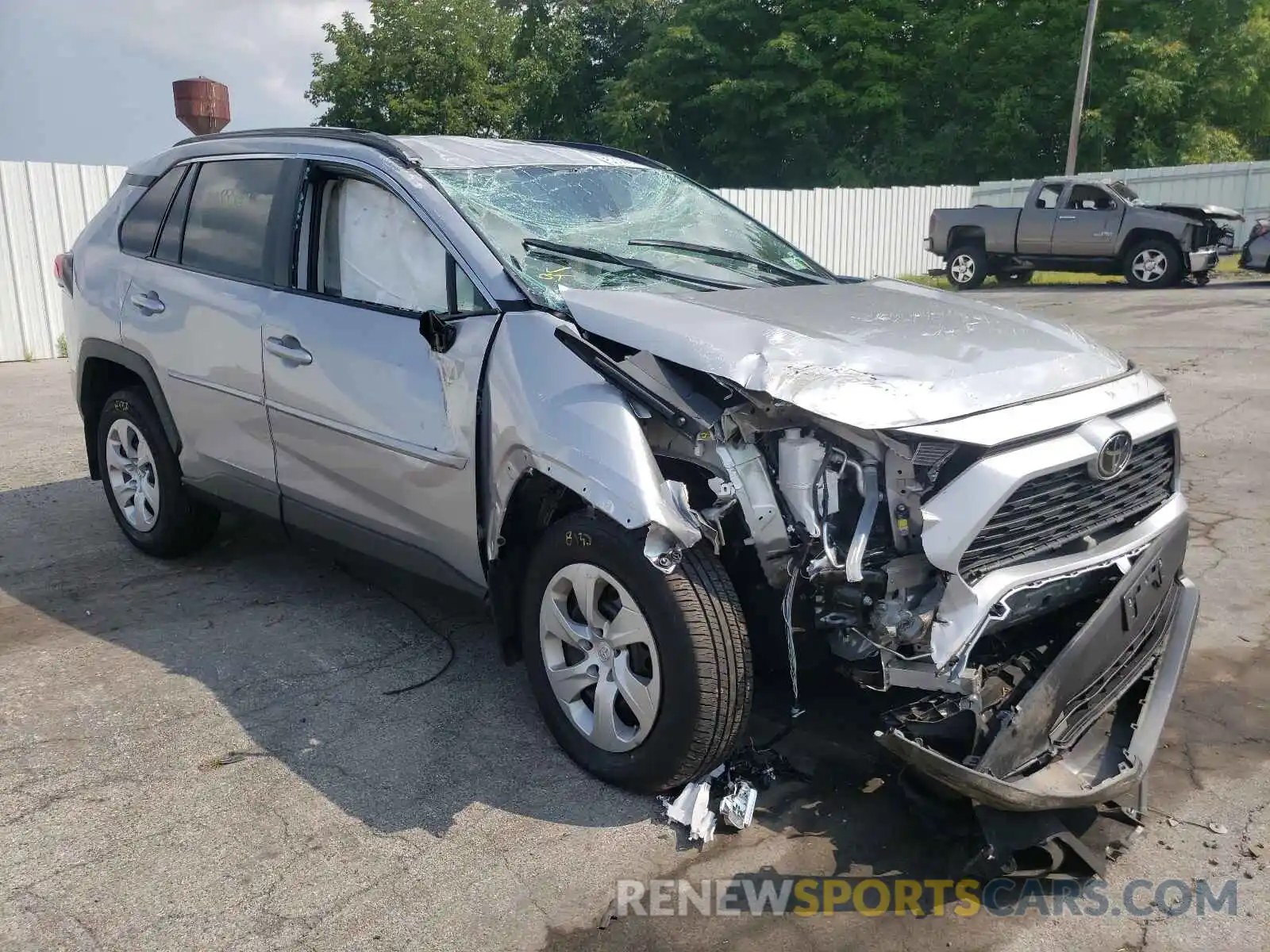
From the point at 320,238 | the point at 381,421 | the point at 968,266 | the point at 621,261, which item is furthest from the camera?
the point at 968,266

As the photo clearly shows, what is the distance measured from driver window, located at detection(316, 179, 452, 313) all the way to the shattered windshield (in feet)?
0.66

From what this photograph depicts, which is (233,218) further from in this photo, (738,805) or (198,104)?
(198,104)

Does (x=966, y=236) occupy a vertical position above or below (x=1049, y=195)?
below

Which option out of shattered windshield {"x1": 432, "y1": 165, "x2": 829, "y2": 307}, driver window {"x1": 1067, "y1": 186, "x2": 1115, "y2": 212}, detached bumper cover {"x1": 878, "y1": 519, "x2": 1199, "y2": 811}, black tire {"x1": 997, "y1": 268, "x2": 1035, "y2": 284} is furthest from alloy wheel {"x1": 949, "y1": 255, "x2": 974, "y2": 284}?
detached bumper cover {"x1": 878, "y1": 519, "x2": 1199, "y2": 811}

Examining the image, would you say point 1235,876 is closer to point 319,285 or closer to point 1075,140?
point 319,285

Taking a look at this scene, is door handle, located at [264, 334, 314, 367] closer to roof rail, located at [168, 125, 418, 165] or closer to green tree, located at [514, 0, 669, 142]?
roof rail, located at [168, 125, 418, 165]

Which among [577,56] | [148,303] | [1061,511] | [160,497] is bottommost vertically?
[160,497]

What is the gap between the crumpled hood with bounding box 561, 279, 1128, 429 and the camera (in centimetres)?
288

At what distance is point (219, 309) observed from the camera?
445cm

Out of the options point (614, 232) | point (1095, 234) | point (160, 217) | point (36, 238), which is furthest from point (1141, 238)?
point (160, 217)

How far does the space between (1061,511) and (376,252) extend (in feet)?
8.32

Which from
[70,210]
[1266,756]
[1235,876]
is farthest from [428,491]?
[70,210]

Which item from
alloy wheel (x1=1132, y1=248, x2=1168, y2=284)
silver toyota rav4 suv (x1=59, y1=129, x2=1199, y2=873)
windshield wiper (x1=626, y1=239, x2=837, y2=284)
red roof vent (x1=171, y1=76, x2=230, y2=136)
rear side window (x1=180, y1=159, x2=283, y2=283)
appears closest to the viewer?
silver toyota rav4 suv (x1=59, y1=129, x2=1199, y2=873)

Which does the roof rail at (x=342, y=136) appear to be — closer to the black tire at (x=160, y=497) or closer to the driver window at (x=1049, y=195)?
the black tire at (x=160, y=497)
